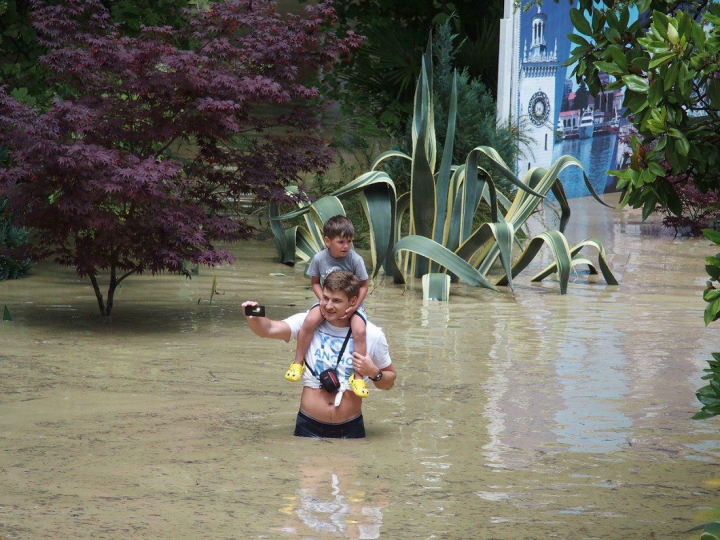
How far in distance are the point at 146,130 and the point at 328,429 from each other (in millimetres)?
3370

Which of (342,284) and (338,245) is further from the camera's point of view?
(338,245)

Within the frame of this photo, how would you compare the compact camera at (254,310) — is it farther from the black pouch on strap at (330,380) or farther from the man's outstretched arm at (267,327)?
the black pouch on strap at (330,380)

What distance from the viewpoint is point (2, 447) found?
4574 mm

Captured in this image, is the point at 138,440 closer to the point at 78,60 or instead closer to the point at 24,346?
the point at 24,346

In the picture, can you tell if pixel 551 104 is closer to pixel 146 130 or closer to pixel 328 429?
pixel 146 130

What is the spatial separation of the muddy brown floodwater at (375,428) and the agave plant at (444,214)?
0.67 metres

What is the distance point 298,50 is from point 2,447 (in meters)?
4.27

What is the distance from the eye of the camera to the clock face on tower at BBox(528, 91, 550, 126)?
15836 millimetres

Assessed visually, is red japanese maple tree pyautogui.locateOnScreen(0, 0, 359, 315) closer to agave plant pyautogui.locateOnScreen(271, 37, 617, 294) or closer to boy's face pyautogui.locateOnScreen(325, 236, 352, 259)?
boy's face pyautogui.locateOnScreen(325, 236, 352, 259)

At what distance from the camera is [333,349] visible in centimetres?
496

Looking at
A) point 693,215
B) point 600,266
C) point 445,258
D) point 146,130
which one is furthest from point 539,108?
point 146,130

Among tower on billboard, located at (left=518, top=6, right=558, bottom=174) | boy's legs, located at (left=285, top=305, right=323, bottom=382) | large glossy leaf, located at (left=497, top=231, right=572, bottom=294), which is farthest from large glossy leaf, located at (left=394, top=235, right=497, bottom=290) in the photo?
tower on billboard, located at (left=518, top=6, right=558, bottom=174)

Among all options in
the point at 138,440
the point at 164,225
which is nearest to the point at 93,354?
the point at 164,225

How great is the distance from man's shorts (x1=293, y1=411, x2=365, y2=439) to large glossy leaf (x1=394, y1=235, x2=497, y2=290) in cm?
426
